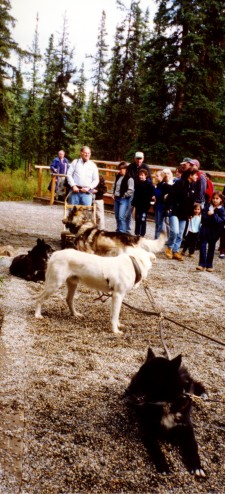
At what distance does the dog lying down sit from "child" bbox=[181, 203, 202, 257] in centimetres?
449

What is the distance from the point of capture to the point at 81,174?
7.76 metres

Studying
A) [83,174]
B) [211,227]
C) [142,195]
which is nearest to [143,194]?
[142,195]

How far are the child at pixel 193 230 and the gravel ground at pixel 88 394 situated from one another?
113 inches

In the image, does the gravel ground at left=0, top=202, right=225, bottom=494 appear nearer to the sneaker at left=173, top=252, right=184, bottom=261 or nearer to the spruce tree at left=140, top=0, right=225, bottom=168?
the sneaker at left=173, top=252, right=184, bottom=261

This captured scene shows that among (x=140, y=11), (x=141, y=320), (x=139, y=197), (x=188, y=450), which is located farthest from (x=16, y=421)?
(x=140, y=11)

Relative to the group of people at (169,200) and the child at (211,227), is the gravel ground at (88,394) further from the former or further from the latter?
the group of people at (169,200)

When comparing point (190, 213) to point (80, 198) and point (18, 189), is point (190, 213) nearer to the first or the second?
point (80, 198)

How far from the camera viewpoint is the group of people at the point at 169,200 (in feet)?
25.4

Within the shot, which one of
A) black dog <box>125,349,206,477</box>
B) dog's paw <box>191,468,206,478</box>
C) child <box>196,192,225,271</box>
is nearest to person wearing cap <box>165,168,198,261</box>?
child <box>196,192,225,271</box>

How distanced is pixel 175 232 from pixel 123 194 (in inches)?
69.2

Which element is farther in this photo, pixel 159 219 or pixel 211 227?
pixel 159 219

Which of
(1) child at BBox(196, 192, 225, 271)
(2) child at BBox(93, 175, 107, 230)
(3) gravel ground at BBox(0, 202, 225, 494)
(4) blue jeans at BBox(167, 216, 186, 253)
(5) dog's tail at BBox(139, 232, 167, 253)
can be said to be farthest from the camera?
(2) child at BBox(93, 175, 107, 230)

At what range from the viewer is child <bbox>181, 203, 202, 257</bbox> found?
28.5ft

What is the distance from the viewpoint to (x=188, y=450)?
2.52 metres
